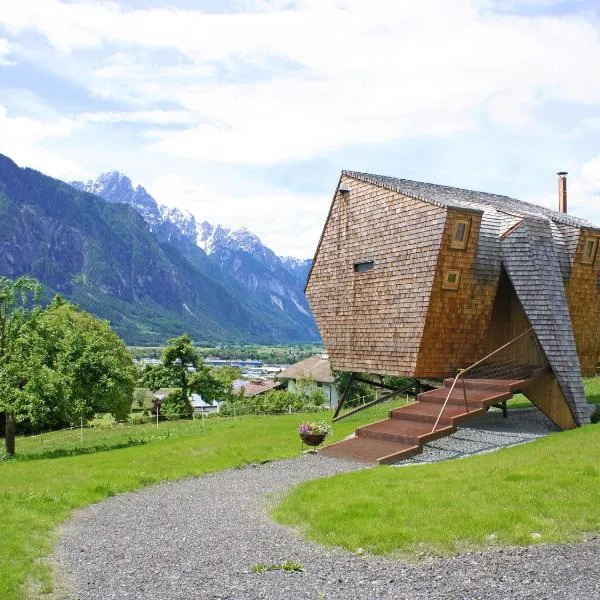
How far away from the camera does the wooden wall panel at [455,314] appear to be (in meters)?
22.7

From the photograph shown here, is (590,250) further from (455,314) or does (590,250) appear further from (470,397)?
(470,397)

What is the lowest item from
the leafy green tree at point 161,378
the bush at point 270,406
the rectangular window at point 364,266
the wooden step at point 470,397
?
the bush at point 270,406

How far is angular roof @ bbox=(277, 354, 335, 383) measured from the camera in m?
81.1

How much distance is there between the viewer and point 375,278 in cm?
2509

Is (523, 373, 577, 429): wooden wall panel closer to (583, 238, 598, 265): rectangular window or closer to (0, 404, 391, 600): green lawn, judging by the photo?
(583, 238, 598, 265): rectangular window

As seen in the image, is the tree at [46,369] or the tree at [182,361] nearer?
the tree at [46,369]

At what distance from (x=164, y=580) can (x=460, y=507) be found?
5.04 m

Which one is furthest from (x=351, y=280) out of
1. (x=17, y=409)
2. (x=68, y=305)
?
(x=68, y=305)

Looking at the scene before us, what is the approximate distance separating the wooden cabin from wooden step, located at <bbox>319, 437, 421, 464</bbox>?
407 cm

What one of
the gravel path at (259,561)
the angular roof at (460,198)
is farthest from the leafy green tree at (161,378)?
the gravel path at (259,561)

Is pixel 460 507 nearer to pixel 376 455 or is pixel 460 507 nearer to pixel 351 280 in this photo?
pixel 376 455

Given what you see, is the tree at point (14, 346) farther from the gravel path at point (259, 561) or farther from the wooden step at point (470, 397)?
the gravel path at point (259, 561)

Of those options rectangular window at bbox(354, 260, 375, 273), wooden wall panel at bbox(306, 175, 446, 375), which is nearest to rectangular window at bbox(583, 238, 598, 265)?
wooden wall panel at bbox(306, 175, 446, 375)

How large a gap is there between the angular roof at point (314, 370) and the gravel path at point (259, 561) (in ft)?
219
